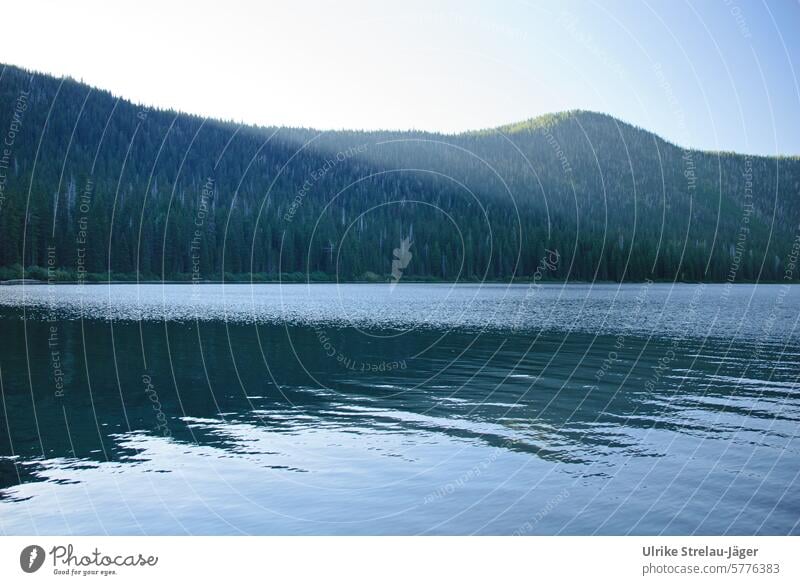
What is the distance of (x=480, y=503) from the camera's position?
17.7m

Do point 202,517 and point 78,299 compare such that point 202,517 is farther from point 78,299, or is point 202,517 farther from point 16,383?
point 78,299

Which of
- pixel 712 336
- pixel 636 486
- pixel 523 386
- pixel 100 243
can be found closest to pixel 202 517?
pixel 636 486

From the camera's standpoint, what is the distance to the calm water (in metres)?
16.8

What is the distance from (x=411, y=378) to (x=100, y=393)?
1622 centimetres

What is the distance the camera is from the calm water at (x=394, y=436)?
16828mm
